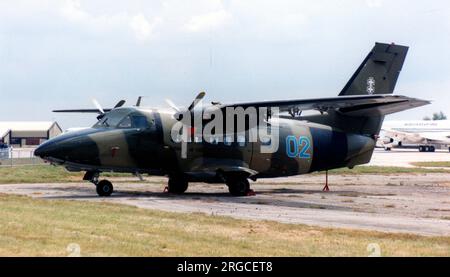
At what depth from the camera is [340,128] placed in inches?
1243

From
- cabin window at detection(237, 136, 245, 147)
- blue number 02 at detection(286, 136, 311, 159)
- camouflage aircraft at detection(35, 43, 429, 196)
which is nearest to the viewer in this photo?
camouflage aircraft at detection(35, 43, 429, 196)

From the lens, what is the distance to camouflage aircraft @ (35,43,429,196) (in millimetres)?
25953

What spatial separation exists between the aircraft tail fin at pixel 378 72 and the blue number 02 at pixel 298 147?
3.62 m

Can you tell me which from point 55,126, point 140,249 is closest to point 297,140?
point 140,249

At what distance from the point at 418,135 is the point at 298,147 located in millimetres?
85967

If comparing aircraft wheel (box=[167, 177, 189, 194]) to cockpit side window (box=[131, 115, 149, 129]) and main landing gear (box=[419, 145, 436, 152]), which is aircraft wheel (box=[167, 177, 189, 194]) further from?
main landing gear (box=[419, 145, 436, 152])

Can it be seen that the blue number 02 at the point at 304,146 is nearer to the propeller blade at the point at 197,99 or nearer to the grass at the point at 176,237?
the propeller blade at the point at 197,99

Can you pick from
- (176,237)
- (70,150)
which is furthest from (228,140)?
(176,237)

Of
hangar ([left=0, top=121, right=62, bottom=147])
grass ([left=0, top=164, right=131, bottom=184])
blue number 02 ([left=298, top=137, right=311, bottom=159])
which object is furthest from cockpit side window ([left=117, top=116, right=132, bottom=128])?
hangar ([left=0, top=121, right=62, bottom=147])

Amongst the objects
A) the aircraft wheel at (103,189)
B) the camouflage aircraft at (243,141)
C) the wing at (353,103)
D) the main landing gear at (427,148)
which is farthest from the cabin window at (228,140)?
the main landing gear at (427,148)

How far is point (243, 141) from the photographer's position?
28688 millimetres

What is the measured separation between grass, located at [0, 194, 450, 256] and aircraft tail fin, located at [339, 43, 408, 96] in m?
15.2
